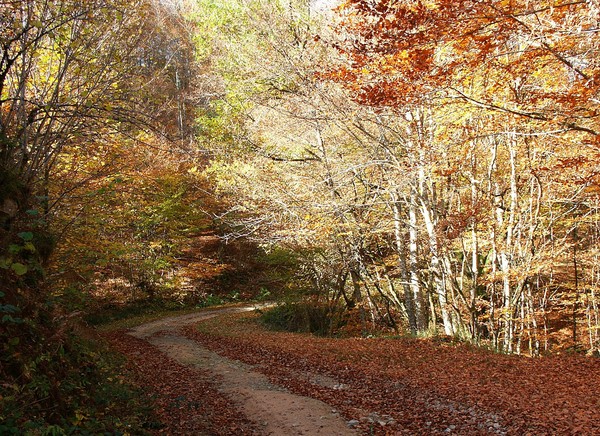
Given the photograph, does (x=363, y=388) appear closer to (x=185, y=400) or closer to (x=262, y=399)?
(x=262, y=399)

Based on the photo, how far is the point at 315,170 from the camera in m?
13.5

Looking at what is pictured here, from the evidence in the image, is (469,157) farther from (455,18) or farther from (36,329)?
(36,329)

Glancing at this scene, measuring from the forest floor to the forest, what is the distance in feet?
3.95

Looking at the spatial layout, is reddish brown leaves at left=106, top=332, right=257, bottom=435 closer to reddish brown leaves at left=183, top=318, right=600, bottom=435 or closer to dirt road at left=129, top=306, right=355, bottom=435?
dirt road at left=129, top=306, right=355, bottom=435

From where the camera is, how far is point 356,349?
10562 mm

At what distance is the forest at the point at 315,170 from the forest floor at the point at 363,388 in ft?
3.95

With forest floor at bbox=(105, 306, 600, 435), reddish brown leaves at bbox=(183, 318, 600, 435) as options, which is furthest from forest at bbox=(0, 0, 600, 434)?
reddish brown leaves at bbox=(183, 318, 600, 435)

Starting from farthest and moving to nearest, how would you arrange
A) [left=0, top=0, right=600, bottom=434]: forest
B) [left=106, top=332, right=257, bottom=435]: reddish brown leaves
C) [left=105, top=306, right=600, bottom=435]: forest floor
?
[left=105, top=306, right=600, bottom=435]: forest floor
[left=106, top=332, right=257, bottom=435]: reddish brown leaves
[left=0, top=0, right=600, bottom=434]: forest

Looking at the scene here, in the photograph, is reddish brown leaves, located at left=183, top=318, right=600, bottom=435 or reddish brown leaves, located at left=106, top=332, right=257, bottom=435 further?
reddish brown leaves, located at left=183, top=318, right=600, bottom=435

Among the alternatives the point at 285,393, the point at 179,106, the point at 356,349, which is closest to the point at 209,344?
the point at 356,349

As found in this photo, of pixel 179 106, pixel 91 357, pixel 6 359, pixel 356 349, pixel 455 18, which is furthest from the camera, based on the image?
pixel 179 106

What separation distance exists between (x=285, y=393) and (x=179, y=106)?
2581 centimetres

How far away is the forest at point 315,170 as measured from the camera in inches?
215

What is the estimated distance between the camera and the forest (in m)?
5.46
